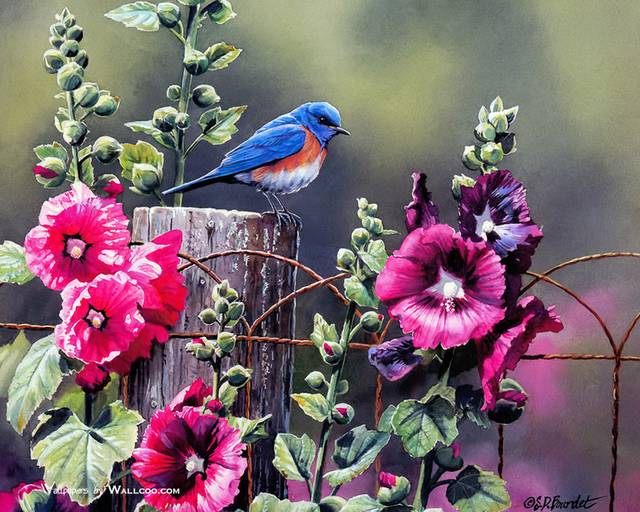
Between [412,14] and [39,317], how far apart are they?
0.87 metres

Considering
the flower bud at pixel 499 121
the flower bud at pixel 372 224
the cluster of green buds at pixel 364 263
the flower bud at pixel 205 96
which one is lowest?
the cluster of green buds at pixel 364 263

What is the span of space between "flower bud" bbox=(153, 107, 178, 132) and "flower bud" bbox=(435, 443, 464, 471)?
619mm

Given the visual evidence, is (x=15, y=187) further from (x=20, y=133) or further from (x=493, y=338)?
(x=493, y=338)

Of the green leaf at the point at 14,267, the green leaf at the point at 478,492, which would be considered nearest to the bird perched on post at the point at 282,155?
the green leaf at the point at 14,267

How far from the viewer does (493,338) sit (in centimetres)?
104

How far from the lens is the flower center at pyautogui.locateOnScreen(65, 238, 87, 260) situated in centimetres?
108

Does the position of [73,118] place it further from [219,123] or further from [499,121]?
[499,121]

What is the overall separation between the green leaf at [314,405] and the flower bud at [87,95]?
491 millimetres

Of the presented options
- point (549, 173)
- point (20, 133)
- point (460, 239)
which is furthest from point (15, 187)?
point (549, 173)

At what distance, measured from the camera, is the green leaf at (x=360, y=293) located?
3.49ft

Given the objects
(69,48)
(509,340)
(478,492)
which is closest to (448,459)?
(478,492)

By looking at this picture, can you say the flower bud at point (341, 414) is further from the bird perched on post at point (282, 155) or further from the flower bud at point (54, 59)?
the flower bud at point (54, 59)

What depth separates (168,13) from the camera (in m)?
1.30
